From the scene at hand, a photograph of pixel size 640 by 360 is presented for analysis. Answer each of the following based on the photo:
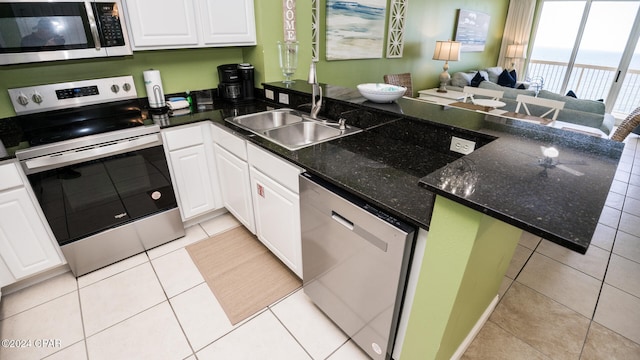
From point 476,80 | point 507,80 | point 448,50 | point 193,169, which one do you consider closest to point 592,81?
point 507,80

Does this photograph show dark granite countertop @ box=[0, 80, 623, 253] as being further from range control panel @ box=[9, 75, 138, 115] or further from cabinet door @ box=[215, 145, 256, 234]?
range control panel @ box=[9, 75, 138, 115]

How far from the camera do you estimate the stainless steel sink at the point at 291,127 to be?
1947 millimetres

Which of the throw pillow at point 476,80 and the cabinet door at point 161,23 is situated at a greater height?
the cabinet door at point 161,23

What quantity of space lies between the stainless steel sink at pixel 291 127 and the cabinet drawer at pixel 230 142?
3.7 inches

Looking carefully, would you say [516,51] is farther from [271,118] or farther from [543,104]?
[271,118]

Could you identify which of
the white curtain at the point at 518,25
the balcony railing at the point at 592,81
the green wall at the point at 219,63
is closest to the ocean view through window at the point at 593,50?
the balcony railing at the point at 592,81

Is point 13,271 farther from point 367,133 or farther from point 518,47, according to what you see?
point 518,47

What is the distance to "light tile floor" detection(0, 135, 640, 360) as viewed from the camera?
5.13 feet

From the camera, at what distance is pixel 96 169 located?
1.82m

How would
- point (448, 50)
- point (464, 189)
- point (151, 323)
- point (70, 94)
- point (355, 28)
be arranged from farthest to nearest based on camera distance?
point (448, 50), point (355, 28), point (70, 94), point (151, 323), point (464, 189)

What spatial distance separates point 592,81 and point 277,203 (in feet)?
24.8

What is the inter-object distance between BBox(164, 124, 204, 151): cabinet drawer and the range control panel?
1.89ft

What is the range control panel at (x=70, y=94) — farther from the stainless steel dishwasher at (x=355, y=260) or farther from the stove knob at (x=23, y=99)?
the stainless steel dishwasher at (x=355, y=260)

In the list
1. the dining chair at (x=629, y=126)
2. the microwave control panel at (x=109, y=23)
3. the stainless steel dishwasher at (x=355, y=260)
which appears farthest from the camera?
the dining chair at (x=629, y=126)
